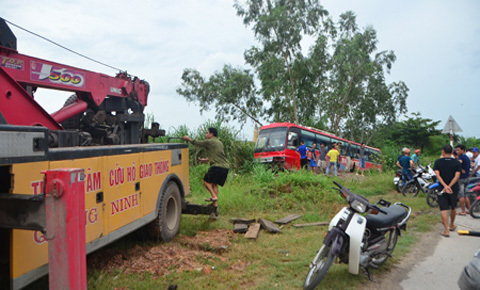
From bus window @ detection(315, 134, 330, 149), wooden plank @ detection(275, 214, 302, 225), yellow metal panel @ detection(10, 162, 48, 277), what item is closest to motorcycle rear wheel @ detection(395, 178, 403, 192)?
wooden plank @ detection(275, 214, 302, 225)

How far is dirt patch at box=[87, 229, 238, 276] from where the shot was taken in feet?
16.1

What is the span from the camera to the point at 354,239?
4418mm

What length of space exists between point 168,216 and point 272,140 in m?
13.5

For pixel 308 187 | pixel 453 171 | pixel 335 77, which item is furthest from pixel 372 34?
pixel 453 171

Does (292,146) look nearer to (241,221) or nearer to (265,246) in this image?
(241,221)

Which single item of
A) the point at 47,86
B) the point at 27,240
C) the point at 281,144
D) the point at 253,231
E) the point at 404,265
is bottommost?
the point at 404,265

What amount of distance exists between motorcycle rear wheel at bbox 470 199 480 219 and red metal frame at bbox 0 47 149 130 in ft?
26.2

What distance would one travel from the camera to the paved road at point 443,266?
15.2ft

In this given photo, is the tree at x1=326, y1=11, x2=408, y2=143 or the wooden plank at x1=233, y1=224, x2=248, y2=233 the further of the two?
the tree at x1=326, y1=11, x2=408, y2=143

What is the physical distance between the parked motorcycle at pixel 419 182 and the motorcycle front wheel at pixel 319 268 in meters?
8.76

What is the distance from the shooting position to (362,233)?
4.45 metres

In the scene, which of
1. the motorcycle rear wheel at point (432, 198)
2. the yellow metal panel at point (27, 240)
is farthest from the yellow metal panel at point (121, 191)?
the motorcycle rear wheel at point (432, 198)

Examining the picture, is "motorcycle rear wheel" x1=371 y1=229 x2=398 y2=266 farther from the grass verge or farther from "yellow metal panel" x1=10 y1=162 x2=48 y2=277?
"yellow metal panel" x1=10 y1=162 x2=48 y2=277

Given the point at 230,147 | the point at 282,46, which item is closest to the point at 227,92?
the point at 282,46
